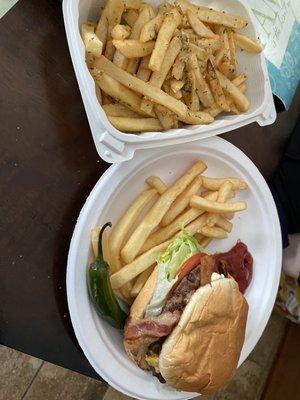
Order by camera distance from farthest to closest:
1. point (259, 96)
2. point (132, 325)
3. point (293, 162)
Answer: point (293, 162) → point (259, 96) → point (132, 325)

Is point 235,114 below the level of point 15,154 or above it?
below

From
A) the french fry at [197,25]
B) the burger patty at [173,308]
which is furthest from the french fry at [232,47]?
the burger patty at [173,308]

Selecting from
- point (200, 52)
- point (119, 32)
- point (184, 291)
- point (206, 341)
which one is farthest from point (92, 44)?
point (206, 341)

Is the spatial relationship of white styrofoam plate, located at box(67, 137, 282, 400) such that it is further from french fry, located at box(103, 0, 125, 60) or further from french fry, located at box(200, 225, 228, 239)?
french fry, located at box(103, 0, 125, 60)

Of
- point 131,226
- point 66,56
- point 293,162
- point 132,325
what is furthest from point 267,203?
point 66,56

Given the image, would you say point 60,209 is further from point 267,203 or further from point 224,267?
point 267,203

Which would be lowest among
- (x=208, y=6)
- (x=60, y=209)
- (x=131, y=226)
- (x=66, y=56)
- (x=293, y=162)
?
(x=293, y=162)

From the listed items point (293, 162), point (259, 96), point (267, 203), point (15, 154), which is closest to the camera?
point (15, 154)

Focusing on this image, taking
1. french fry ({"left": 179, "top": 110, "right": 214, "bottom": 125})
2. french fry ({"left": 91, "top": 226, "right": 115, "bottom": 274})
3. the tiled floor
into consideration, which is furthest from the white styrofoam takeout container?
the tiled floor
